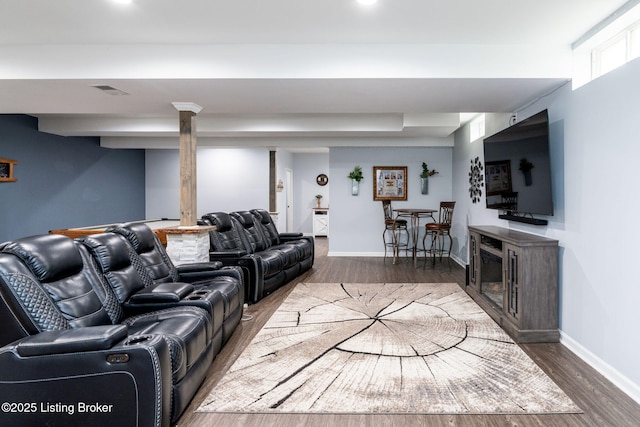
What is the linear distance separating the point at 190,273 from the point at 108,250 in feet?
2.93

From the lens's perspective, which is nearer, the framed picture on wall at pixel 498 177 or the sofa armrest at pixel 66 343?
the sofa armrest at pixel 66 343

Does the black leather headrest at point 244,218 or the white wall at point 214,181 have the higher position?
the white wall at point 214,181

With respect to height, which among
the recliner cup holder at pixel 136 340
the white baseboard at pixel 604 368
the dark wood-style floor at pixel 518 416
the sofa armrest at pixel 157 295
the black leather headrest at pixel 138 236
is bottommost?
the dark wood-style floor at pixel 518 416

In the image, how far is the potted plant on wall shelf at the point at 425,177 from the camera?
7406 mm

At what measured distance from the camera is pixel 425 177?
743 centimetres

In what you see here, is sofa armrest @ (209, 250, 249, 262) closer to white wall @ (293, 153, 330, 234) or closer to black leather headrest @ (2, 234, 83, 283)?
black leather headrest @ (2, 234, 83, 283)

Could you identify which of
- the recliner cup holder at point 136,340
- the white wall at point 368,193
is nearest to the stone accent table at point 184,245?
the recliner cup holder at point 136,340

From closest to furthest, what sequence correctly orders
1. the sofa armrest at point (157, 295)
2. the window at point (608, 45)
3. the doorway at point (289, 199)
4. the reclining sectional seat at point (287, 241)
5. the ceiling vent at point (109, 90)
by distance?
the window at point (608, 45)
the sofa armrest at point (157, 295)
the ceiling vent at point (109, 90)
the reclining sectional seat at point (287, 241)
the doorway at point (289, 199)

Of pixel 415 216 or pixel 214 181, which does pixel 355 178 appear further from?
pixel 214 181

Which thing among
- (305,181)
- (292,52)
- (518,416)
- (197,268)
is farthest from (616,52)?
(305,181)

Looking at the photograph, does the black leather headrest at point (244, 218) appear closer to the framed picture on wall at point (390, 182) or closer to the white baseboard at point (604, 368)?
the framed picture on wall at point (390, 182)

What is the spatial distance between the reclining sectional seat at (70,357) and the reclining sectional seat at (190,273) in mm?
817

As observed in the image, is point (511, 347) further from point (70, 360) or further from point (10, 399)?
point (10, 399)

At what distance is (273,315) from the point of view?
3.90m
